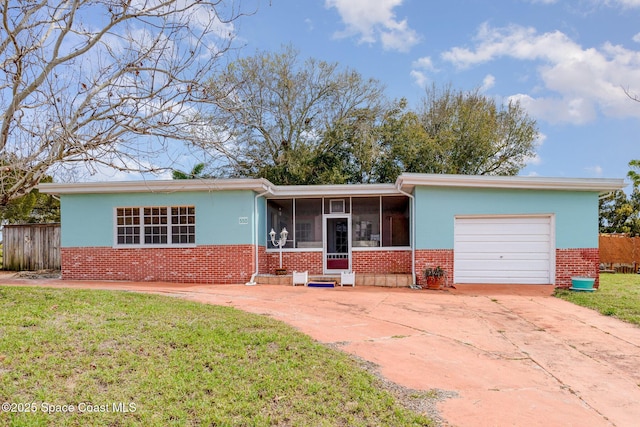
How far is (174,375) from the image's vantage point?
405 cm

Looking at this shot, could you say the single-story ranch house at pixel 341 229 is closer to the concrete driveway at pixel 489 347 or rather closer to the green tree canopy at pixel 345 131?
the concrete driveway at pixel 489 347

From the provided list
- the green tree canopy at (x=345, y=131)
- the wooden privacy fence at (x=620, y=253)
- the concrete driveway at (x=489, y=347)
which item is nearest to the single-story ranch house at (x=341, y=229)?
the concrete driveway at (x=489, y=347)

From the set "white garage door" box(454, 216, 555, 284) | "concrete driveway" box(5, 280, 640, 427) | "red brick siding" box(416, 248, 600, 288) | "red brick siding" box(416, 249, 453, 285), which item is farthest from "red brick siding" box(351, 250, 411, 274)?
"red brick siding" box(416, 248, 600, 288)

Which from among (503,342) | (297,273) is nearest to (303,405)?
(503,342)

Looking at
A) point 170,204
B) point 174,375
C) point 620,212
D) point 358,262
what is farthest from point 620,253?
point 174,375

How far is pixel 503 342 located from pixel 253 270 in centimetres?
790

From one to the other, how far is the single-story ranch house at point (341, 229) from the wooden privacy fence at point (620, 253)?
930cm

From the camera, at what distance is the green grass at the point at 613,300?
8.08 meters

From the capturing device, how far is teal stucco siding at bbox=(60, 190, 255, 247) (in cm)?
1231

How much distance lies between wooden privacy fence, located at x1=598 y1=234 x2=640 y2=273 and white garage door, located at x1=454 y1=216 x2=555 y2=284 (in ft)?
31.8

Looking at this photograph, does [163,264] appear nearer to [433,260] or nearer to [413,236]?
[413,236]

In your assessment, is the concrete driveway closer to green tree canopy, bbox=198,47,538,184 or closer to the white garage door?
the white garage door

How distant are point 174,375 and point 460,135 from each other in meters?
19.7

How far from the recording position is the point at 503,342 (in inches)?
241
